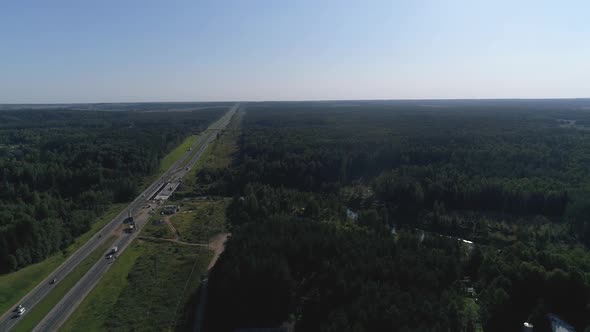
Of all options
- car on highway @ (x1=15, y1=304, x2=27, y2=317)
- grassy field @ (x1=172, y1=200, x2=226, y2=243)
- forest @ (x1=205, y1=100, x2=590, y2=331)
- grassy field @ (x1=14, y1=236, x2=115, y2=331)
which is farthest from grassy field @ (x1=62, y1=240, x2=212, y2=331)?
car on highway @ (x1=15, y1=304, x2=27, y2=317)

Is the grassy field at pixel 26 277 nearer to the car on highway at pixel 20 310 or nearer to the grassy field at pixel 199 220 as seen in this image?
the car on highway at pixel 20 310

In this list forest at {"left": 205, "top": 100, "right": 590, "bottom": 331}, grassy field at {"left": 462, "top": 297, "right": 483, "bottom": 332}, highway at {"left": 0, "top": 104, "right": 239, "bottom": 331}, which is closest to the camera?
grassy field at {"left": 462, "top": 297, "right": 483, "bottom": 332}

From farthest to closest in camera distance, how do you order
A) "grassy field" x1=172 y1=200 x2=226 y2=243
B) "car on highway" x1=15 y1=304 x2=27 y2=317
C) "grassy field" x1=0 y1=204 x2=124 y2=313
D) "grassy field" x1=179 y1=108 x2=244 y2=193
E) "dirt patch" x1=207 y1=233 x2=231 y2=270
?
"grassy field" x1=179 y1=108 x2=244 y2=193
"grassy field" x1=172 y1=200 x2=226 y2=243
"dirt patch" x1=207 y1=233 x2=231 y2=270
"grassy field" x1=0 y1=204 x2=124 y2=313
"car on highway" x1=15 y1=304 x2=27 y2=317

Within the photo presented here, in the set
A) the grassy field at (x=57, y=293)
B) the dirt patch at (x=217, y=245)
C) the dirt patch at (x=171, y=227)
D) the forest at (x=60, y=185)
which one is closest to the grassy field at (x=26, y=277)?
the forest at (x=60, y=185)

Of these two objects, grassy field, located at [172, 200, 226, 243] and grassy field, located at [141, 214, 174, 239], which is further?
grassy field, located at [141, 214, 174, 239]

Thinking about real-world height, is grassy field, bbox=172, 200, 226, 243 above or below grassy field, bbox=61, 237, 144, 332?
below

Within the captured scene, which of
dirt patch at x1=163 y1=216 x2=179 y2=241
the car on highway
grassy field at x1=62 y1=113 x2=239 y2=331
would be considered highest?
the car on highway

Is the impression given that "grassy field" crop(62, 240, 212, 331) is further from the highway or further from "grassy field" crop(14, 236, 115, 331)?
"grassy field" crop(14, 236, 115, 331)
